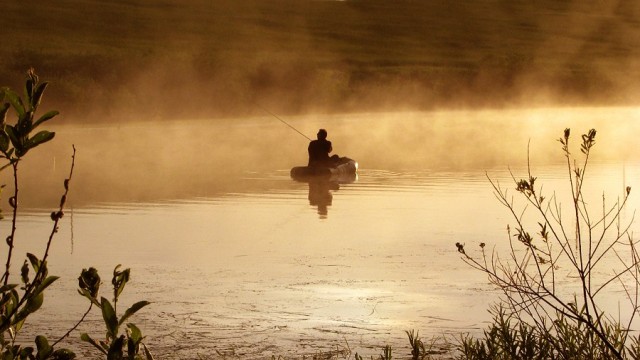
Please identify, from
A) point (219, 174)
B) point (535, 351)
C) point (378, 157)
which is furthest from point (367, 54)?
point (535, 351)

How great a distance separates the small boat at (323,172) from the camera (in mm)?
24672

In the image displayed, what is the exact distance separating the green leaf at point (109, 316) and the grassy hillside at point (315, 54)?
146ft

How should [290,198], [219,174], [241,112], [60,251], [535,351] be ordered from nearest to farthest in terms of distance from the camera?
[535,351] → [60,251] → [290,198] → [219,174] → [241,112]

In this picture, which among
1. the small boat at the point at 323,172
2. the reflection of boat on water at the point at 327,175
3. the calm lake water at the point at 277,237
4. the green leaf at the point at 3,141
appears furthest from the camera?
the small boat at the point at 323,172

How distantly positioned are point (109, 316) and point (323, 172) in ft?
67.2

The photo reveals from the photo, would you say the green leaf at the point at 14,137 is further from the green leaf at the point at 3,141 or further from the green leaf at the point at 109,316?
the green leaf at the point at 109,316

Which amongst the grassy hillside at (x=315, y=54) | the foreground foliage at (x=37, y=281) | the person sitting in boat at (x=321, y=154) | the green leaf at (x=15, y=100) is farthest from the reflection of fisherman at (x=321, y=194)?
the grassy hillside at (x=315, y=54)

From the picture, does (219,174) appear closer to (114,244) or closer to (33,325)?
(114,244)

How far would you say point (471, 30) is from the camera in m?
99.6

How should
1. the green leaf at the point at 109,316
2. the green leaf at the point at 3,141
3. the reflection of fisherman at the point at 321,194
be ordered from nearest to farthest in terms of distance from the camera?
the green leaf at the point at 109,316, the green leaf at the point at 3,141, the reflection of fisherman at the point at 321,194

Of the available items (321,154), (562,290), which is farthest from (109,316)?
(321,154)

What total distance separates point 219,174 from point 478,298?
16.2 metres

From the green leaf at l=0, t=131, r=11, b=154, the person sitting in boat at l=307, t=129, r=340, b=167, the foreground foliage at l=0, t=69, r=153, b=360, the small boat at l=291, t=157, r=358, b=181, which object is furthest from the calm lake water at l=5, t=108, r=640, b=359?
the green leaf at l=0, t=131, r=11, b=154

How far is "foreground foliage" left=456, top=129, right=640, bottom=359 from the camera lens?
20.5ft
